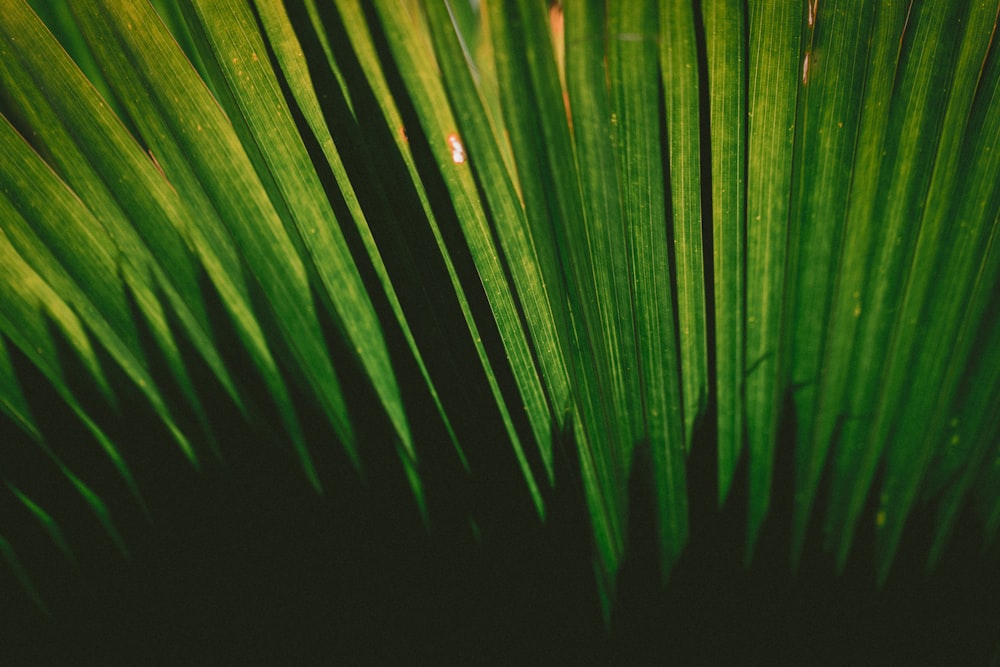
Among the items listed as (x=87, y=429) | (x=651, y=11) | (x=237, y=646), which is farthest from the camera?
(x=237, y=646)

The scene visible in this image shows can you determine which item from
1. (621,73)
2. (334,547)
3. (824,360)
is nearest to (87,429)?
(334,547)

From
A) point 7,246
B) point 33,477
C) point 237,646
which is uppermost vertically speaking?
point 7,246

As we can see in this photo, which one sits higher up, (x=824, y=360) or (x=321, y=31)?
(x=321, y=31)

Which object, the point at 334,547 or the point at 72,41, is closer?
the point at 72,41

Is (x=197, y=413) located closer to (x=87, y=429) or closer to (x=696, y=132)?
(x=87, y=429)

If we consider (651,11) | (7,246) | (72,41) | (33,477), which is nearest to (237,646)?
(33,477)

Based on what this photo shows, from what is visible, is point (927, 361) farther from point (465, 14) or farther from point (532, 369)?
point (465, 14)

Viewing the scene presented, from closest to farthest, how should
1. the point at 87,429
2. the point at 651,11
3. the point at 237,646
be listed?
the point at 651,11 → the point at 87,429 → the point at 237,646
